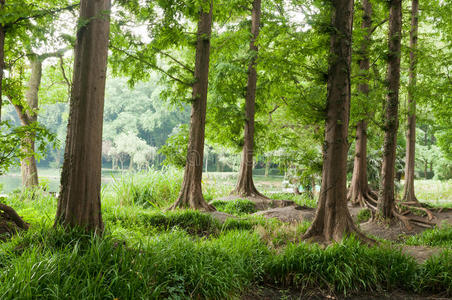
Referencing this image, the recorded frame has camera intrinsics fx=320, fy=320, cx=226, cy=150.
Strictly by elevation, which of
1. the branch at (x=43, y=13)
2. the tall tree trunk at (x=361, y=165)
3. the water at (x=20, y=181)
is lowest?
the water at (x=20, y=181)

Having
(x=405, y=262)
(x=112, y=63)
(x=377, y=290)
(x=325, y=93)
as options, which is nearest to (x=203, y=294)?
(x=377, y=290)

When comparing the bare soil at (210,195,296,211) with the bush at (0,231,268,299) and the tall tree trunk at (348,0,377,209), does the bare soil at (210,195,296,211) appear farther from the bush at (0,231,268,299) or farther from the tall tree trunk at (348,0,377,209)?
the bush at (0,231,268,299)

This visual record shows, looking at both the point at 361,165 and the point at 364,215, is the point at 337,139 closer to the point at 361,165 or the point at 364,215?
the point at 364,215

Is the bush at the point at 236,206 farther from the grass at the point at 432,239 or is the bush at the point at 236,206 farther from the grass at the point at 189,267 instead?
the grass at the point at 432,239

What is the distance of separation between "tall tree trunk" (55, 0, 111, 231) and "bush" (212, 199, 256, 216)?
5.60 m

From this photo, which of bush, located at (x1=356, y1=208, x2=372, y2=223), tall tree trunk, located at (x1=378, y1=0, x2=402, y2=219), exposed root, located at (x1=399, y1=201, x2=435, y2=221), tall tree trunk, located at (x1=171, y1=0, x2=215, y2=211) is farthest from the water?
exposed root, located at (x1=399, y1=201, x2=435, y2=221)

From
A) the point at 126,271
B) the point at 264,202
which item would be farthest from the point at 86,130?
the point at 264,202

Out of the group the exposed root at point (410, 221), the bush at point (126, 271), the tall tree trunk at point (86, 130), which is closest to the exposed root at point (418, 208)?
the exposed root at point (410, 221)

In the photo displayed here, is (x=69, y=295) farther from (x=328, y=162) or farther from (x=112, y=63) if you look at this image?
(x=112, y=63)

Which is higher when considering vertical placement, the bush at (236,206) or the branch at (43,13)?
the branch at (43,13)

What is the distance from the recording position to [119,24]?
5.62 metres

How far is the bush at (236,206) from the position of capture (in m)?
9.41

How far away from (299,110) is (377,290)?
3.04 meters

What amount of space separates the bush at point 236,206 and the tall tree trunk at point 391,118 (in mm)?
3617
